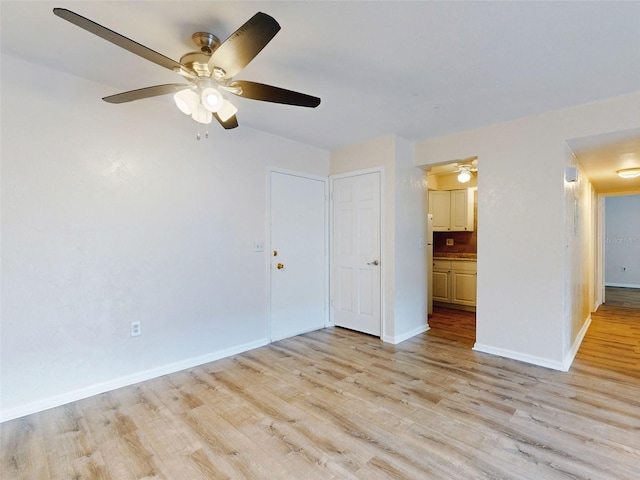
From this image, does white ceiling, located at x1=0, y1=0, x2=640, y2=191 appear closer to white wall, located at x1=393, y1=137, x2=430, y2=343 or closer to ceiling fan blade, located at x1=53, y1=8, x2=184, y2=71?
ceiling fan blade, located at x1=53, y1=8, x2=184, y2=71

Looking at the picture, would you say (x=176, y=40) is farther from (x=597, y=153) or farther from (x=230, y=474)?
(x=597, y=153)

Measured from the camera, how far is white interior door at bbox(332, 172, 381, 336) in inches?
155

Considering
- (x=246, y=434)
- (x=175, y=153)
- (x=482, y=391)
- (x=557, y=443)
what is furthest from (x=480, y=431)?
(x=175, y=153)

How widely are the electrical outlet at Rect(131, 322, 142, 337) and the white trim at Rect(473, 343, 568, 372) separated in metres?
3.28

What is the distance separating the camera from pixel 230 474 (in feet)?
5.51

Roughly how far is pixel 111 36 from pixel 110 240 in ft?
5.39

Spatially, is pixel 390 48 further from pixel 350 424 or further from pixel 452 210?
pixel 452 210

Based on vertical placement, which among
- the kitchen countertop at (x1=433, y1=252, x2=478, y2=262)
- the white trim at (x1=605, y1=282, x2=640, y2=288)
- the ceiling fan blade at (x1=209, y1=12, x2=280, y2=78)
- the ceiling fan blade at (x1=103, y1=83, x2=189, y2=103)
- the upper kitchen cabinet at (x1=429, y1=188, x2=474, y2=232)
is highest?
the ceiling fan blade at (x1=209, y1=12, x2=280, y2=78)

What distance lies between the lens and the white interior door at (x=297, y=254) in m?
3.78

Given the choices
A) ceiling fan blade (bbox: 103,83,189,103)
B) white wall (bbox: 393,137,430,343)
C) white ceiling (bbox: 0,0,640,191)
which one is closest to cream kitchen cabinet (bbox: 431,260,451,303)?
white wall (bbox: 393,137,430,343)

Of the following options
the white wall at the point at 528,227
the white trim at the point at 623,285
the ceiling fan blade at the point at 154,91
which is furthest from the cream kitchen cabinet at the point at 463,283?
the white trim at the point at 623,285

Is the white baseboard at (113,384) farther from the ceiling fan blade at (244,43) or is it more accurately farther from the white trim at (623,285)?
the white trim at (623,285)

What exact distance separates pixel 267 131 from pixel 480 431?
130 inches

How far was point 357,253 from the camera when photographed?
13.5 ft
